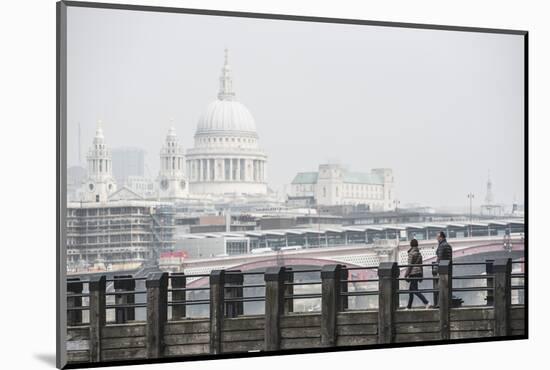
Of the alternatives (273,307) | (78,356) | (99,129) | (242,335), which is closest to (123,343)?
(78,356)

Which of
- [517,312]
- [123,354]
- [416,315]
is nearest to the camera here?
[123,354]

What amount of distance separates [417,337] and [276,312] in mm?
1370

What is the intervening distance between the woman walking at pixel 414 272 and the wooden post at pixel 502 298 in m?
0.74

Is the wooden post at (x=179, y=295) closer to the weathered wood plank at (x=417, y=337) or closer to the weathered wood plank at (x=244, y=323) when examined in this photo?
Answer: the weathered wood plank at (x=244, y=323)

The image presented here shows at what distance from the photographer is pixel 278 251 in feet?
42.0

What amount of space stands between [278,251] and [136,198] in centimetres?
142

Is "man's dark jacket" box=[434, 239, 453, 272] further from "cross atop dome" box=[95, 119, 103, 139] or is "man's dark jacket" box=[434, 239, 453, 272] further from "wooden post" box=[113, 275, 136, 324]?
"cross atop dome" box=[95, 119, 103, 139]

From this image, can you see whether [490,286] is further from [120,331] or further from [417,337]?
[120,331]

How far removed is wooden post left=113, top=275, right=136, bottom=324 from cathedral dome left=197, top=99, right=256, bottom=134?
55.7 inches

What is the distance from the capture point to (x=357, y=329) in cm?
1286

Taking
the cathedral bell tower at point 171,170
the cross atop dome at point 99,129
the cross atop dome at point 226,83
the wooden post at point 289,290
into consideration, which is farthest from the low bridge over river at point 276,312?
the cross atop dome at point 226,83

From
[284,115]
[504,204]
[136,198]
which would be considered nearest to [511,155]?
[504,204]

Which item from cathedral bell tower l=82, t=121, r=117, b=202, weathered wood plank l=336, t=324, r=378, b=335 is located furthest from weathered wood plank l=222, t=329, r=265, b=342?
cathedral bell tower l=82, t=121, r=117, b=202

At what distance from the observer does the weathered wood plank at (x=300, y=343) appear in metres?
12.6
